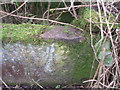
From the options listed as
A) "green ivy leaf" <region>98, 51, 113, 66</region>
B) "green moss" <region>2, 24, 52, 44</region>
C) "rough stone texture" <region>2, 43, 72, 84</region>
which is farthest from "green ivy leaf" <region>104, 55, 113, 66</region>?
"green moss" <region>2, 24, 52, 44</region>

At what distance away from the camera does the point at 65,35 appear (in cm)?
118

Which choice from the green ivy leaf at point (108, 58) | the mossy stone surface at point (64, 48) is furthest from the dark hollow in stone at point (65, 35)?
the green ivy leaf at point (108, 58)

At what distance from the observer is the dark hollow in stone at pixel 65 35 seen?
1.17 metres

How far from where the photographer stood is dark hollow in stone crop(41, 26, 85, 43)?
1171mm

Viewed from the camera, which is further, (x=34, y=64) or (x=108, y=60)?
(x=34, y=64)

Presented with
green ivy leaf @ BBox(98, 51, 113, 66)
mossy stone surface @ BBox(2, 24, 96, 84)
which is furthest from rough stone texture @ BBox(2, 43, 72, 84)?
green ivy leaf @ BBox(98, 51, 113, 66)

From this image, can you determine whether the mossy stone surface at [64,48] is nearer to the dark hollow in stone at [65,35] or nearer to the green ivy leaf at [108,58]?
the dark hollow in stone at [65,35]

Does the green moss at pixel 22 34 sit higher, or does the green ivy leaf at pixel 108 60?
the green moss at pixel 22 34

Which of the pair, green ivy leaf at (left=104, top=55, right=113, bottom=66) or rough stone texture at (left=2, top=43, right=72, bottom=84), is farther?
rough stone texture at (left=2, top=43, right=72, bottom=84)

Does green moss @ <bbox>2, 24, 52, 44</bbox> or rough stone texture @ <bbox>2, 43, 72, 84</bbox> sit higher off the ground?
green moss @ <bbox>2, 24, 52, 44</bbox>

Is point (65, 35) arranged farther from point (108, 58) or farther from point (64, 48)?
point (108, 58)

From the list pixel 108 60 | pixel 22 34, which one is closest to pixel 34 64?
pixel 22 34

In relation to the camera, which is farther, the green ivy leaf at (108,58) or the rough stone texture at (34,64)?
the rough stone texture at (34,64)

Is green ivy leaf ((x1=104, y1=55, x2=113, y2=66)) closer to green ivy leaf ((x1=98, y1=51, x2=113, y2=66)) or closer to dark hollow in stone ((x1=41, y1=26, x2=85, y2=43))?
green ivy leaf ((x1=98, y1=51, x2=113, y2=66))
